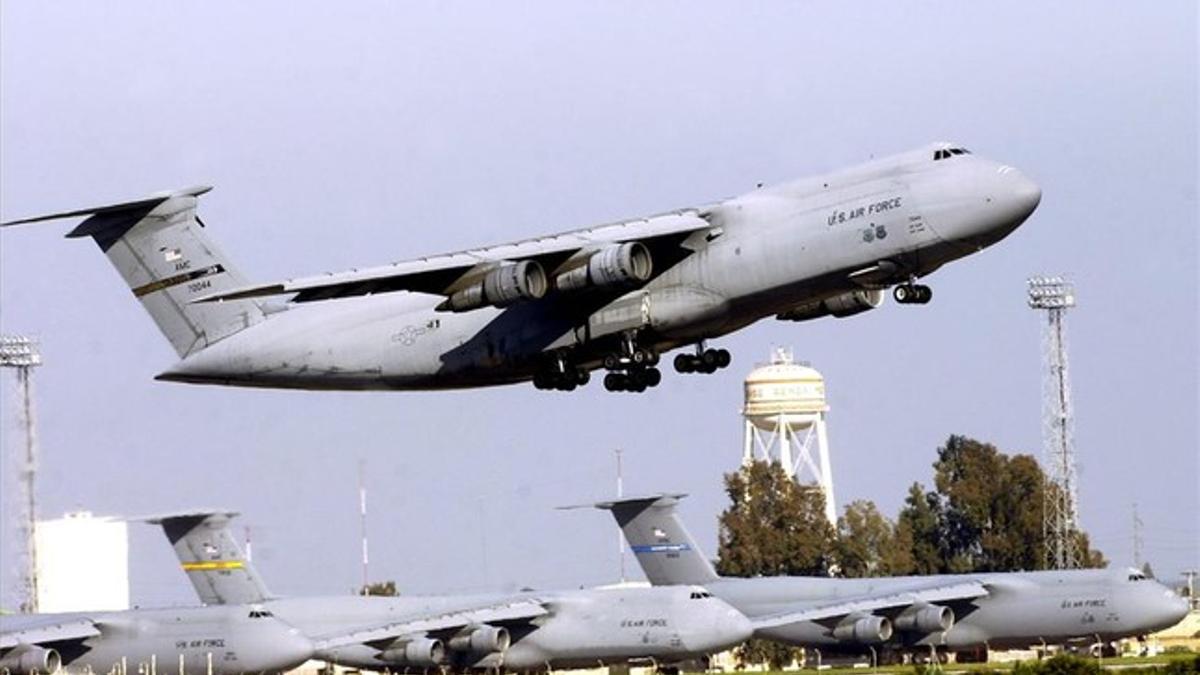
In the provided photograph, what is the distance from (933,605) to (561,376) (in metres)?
22.6

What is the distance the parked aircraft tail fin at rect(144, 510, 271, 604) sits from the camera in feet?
189

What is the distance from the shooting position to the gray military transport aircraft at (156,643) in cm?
5050

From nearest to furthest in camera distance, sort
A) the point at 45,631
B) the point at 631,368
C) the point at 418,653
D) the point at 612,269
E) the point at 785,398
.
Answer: the point at 612,269, the point at 631,368, the point at 45,631, the point at 418,653, the point at 785,398

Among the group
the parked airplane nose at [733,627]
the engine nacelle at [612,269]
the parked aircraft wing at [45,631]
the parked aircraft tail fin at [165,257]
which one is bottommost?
the parked airplane nose at [733,627]

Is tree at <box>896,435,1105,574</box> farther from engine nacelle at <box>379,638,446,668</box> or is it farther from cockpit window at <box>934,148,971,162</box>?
cockpit window at <box>934,148,971,162</box>

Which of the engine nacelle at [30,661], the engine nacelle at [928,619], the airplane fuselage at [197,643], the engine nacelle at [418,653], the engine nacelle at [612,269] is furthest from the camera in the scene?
the engine nacelle at [928,619]

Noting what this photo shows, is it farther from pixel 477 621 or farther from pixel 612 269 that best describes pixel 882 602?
pixel 612 269

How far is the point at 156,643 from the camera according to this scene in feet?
169

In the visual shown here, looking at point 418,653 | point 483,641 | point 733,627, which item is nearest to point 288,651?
point 418,653

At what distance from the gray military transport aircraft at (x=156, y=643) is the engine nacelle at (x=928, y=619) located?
1373 cm

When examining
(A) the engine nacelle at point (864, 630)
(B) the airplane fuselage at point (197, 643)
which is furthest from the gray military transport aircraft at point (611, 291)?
(A) the engine nacelle at point (864, 630)

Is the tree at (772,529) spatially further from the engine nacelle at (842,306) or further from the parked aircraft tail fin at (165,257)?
the engine nacelle at (842,306)

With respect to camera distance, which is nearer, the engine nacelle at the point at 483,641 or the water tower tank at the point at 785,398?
the engine nacelle at the point at 483,641

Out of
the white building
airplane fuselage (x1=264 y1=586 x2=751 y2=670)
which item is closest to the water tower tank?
the white building
